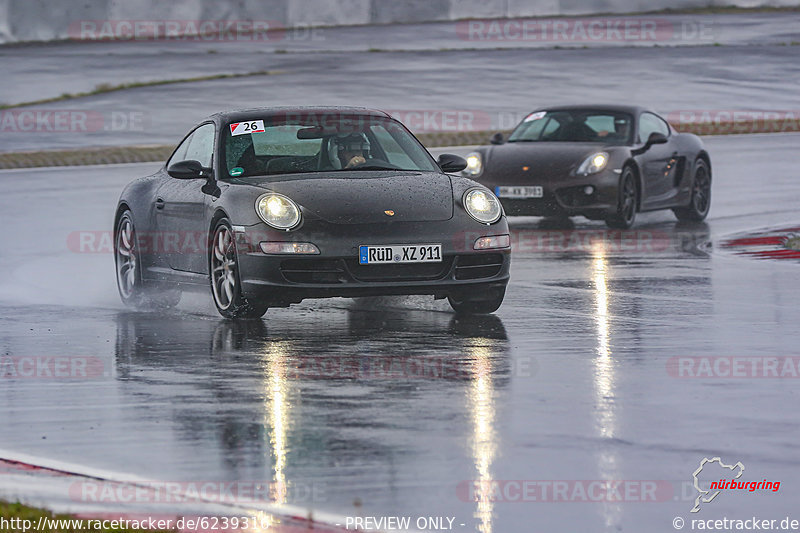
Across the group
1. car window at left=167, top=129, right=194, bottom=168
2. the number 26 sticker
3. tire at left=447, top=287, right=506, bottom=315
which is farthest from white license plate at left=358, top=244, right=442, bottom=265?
car window at left=167, top=129, right=194, bottom=168

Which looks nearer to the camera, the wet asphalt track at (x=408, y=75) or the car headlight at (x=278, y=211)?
the car headlight at (x=278, y=211)

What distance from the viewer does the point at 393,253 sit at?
9711 mm

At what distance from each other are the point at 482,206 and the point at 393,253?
0.79 metres

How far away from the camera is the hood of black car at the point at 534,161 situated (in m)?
17.0

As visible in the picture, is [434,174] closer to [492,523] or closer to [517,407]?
[517,407]

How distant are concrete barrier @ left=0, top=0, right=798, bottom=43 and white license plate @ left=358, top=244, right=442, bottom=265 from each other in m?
31.6

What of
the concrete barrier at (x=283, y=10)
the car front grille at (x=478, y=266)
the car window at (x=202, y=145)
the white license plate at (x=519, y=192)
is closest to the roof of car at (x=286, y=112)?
the car window at (x=202, y=145)

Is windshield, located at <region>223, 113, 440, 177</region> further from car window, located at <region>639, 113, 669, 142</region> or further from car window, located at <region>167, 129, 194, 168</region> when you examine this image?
car window, located at <region>639, 113, 669, 142</region>

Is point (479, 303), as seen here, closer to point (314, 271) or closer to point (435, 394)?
point (314, 271)

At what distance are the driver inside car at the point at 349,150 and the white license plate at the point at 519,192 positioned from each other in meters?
6.07

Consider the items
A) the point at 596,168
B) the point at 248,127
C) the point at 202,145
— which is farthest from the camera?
the point at 596,168

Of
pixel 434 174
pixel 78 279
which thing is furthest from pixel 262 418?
pixel 78 279

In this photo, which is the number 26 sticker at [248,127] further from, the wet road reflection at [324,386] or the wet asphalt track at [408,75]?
the wet asphalt track at [408,75]

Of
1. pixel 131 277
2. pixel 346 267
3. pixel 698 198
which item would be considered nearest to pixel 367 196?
pixel 346 267
